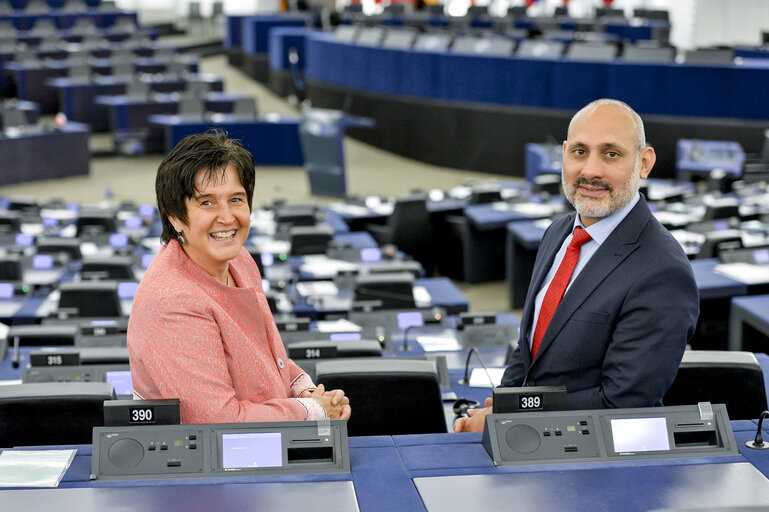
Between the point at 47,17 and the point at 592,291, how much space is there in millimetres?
23348

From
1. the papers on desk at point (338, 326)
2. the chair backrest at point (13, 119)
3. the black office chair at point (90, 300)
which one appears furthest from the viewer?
the chair backrest at point (13, 119)

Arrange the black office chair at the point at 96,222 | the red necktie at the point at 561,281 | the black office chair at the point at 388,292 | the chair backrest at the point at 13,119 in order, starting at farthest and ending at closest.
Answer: the chair backrest at the point at 13,119, the black office chair at the point at 96,222, the black office chair at the point at 388,292, the red necktie at the point at 561,281

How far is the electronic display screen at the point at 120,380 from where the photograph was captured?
3.96 metres

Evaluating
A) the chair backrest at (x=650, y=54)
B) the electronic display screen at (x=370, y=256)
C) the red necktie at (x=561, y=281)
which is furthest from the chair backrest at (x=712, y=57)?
the red necktie at (x=561, y=281)

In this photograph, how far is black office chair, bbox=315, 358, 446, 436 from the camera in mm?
3061

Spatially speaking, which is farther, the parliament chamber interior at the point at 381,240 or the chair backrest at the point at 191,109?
the chair backrest at the point at 191,109

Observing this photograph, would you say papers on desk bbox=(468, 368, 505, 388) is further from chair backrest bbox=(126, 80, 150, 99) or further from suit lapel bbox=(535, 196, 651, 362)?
chair backrest bbox=(126, 80, 150, 99)

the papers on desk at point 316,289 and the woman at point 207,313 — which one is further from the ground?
the woman at point 207,313

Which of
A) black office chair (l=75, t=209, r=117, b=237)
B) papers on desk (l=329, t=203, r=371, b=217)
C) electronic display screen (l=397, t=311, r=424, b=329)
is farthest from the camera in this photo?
papers on desk (l=329, t=203, r=371, b=217)

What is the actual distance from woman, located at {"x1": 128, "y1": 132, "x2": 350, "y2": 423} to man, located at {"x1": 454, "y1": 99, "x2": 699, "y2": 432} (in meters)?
0.62

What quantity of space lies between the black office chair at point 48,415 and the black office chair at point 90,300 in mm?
3423

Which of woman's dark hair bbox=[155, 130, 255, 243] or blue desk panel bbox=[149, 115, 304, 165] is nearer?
woman's dark hair bbox=[155, 130, 255, 243]

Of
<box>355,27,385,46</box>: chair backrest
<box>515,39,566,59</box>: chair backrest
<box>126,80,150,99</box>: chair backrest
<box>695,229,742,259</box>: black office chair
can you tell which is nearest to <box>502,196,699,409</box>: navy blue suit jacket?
<box>695,229,742,259</box>: black office chair

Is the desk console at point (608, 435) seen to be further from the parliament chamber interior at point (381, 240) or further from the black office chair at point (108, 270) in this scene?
the black office chair at point (108, 270)
